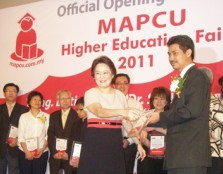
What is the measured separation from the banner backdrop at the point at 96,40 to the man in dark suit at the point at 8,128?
381 mm

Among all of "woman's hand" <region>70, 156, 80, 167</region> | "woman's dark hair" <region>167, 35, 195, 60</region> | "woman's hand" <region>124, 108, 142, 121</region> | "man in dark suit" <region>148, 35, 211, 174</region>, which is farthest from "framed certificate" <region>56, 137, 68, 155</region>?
"woman's dark hair" <region>167, 35, 195, 60</region>

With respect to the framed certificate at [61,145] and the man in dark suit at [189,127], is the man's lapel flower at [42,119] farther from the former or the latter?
the man in dark suit at [189,127]

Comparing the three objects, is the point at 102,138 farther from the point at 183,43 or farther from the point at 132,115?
the point at 183,43

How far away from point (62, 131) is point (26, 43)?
6.77ft

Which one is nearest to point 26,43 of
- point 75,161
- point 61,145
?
point 61,145

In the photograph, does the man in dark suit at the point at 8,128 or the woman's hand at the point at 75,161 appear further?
the man in dark suit at the point at 8,128

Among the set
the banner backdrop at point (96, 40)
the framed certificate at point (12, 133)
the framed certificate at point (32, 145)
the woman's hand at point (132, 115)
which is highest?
the banner backdrop at point (96, 40)

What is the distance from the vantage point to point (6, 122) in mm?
5703

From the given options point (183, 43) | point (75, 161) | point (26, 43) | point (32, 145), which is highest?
point (26, 43)

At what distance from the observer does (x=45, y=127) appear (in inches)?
217

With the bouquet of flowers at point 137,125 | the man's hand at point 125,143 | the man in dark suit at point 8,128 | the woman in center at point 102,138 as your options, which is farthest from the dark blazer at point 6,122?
the woman in center at point 102,138

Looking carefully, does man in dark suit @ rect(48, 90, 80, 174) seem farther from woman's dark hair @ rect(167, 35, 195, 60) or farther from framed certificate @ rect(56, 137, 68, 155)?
woman's dark hair @ rect(167, 35, 195, 60)

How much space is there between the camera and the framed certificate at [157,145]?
4157 mm

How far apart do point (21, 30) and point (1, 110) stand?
1.56 metres
